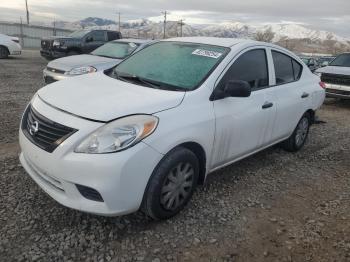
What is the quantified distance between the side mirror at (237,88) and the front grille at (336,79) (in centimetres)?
784

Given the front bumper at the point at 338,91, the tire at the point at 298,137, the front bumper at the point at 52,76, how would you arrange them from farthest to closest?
1. the front bumper at the point at 338,91
2. the front bumper at the point at 52,76
3. the tire at the point at 298,137

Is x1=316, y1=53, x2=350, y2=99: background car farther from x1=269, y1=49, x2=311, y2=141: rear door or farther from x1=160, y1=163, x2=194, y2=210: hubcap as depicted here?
x1=160, y1=163, x2=194, y2=210: hubcap

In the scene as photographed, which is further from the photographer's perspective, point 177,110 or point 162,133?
point 177,110

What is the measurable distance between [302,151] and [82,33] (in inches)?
506

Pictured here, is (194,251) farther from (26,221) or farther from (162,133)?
(26,221)

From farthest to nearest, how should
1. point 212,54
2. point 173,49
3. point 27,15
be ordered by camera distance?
point 27,15 < point 173,49 < point 212,54

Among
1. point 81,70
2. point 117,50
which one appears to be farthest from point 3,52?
point 81,70

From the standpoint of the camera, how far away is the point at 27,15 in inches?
2088

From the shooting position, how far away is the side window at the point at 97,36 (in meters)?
15.9

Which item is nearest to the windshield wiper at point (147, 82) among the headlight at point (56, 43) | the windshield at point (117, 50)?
the windshield at point (117, 50)

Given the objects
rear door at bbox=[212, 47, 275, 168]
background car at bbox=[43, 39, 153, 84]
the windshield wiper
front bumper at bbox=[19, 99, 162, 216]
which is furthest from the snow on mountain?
front bumper at bbox=[19, 99, 162, 216]

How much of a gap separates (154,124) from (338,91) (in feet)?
29.2

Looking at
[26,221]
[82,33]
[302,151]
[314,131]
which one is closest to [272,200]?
[302,151]

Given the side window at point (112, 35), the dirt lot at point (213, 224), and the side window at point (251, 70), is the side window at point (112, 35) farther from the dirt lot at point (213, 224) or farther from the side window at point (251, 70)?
the side window at point (251, 70)
